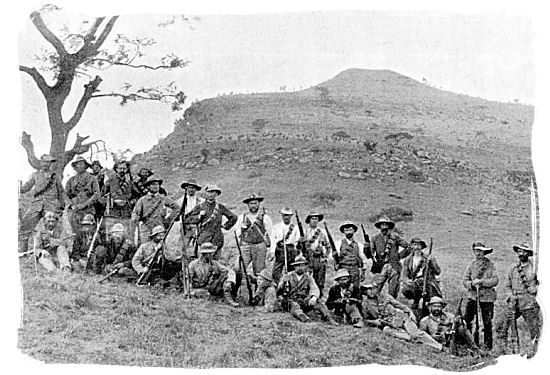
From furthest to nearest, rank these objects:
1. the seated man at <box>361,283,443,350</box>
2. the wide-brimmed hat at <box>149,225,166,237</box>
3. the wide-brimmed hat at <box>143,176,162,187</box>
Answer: the wide-brimmed hat at <box>143,176,162,187</box>, the wide-brimmed hat at <box>149,225,166,237</box>, the seated man at <box>361,283,443,350</box>

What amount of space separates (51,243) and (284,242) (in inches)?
88.1

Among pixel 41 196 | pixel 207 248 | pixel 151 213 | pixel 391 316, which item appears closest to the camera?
pixel 391 316

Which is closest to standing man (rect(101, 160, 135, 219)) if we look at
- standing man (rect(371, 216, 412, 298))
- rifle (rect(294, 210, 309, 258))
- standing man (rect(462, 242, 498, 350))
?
rifle (rect(294, 210, 309, 258))

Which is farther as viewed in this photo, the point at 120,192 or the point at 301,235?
the point at 120,192

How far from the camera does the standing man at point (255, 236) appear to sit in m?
10.3

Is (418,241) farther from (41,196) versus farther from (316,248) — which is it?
(41,196)

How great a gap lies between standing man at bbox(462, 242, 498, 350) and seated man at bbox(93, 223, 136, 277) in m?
3.14

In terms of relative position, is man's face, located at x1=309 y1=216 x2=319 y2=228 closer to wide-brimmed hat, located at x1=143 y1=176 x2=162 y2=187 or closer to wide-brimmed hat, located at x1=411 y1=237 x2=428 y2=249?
wide-brimmed hat, located at x1=411 y1=237 x2=428 y2=249

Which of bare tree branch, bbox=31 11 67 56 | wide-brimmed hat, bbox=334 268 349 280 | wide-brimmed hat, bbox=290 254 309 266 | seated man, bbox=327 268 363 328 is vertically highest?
bare tree branch, bbox=31 11 67 56

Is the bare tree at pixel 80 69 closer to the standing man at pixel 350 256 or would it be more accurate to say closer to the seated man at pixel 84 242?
the seated man at pixel 84 242

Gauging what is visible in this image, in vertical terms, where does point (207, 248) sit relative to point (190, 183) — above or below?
below

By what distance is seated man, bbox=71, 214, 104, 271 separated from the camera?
10.6 m

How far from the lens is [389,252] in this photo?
33.9 ft

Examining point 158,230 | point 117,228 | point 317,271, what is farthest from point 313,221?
point 117,228
